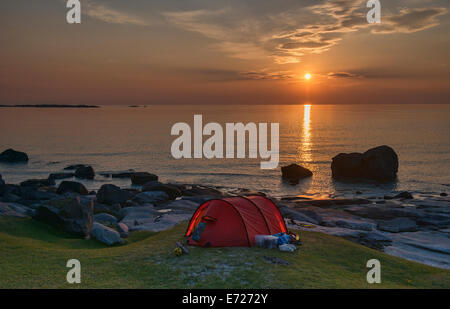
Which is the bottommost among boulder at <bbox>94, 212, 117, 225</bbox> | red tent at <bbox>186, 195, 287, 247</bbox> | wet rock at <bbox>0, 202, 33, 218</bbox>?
boulder at <bbox>94, 212, 117, 225</bbox>

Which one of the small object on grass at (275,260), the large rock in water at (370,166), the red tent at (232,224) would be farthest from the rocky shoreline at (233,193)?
the small object on grass at (275,260)

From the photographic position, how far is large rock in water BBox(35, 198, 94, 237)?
22.7 m

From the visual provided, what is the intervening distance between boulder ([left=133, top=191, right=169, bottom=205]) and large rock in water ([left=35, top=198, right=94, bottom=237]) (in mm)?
16186

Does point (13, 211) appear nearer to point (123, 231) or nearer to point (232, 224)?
point (123, 231)

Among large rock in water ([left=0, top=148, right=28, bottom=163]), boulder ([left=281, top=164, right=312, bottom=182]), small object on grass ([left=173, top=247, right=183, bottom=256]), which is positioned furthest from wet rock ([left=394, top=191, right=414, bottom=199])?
large rock in water ([left=0, top=148, right=28, bottom=163])

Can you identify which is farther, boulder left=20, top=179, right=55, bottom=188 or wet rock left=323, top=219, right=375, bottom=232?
boulder left=20, top=179, right=55, bottom=188

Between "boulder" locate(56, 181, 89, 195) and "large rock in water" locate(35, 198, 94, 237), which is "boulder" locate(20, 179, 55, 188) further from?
"large rock in water" locate(35, 198, 94, 237)

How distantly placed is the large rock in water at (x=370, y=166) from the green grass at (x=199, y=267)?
4369 cm

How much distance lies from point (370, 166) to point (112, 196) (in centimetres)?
4282

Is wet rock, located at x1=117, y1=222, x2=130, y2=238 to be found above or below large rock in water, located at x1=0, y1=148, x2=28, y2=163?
below

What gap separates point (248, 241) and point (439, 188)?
155ft

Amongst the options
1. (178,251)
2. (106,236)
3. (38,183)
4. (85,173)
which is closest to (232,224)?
(178,251)

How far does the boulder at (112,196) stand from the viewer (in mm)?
40062
